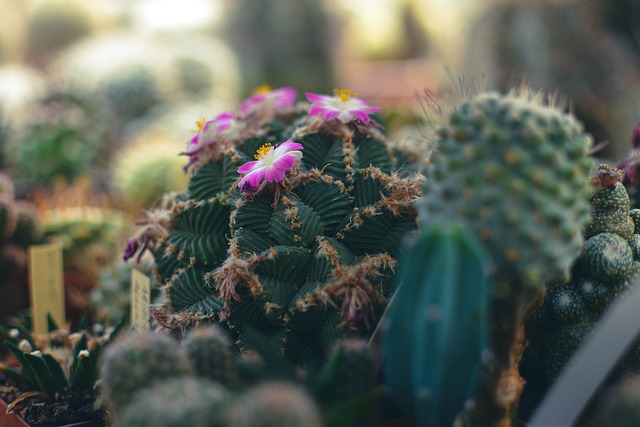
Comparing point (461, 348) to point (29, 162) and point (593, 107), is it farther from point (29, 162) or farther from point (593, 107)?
point (593, 107)

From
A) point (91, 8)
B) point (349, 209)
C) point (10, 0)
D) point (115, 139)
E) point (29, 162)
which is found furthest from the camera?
point (10, 0)

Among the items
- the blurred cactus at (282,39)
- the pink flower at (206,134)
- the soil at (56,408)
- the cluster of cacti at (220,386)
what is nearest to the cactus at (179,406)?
the cluster of cacti at (220,386)

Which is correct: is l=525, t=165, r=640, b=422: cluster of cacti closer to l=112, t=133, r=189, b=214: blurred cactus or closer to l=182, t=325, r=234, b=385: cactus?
l=182, t=325, r=234, b=385: cactus

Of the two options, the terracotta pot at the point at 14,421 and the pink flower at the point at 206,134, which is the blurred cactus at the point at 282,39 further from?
the terracotta pot at the point at 14,421

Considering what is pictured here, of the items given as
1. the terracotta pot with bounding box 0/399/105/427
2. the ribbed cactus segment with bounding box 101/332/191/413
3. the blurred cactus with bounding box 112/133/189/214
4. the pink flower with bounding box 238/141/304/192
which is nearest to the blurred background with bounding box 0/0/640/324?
the blurred cactus with bounding box 112/133/189/214

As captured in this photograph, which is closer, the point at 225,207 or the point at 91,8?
the point at 225,207

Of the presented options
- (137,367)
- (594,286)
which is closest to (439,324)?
(137,367)

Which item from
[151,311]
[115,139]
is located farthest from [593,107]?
[151,311]

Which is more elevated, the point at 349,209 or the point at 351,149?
the point at 351,149
